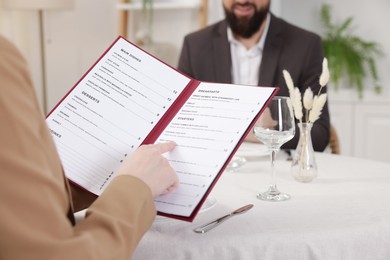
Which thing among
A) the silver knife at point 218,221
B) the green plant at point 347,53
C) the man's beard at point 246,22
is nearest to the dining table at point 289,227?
the silver knife at point 218,221

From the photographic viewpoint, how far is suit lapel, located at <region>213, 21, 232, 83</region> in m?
2.85

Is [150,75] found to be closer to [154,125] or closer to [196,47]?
[154,125]

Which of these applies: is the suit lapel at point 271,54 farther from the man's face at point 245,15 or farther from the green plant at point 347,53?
the green plant at point 347,53

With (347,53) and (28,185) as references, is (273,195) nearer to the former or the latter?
(28,185)

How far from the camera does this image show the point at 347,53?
399 centimetres

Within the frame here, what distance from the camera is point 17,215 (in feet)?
2.53

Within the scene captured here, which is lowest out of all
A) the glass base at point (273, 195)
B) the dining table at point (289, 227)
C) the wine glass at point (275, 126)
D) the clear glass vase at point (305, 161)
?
the dining table at point (289, 227)

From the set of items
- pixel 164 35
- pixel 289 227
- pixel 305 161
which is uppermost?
pixel 164 35

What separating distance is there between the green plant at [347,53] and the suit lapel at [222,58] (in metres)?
1.31

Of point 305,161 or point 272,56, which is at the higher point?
point 272,56

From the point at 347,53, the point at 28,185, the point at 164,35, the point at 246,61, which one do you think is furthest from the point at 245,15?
the point at 28,185

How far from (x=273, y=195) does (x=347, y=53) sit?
278 centimetres

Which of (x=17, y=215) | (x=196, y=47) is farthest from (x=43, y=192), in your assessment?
(x=196, y=47)

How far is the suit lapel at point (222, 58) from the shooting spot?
2848 millimetres
